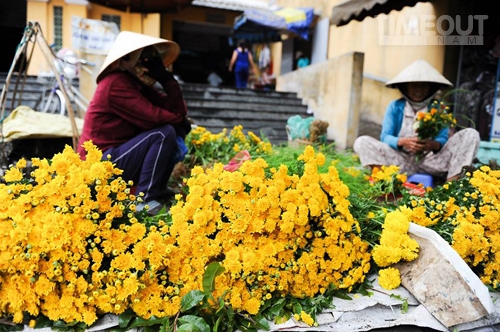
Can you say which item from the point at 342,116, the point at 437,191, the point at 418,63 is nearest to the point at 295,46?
the point at 342,116

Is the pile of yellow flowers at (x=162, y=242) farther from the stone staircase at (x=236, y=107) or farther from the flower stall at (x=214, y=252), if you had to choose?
the stone staircase at (x=236, y=107)

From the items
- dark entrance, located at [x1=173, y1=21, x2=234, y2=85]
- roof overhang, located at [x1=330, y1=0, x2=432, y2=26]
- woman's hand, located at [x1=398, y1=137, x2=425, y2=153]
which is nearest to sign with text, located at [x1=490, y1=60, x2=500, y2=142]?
roof overhang, located at [x1=330, y1=0, x2=432, y2=26]

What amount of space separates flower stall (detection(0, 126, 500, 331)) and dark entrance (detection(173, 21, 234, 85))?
14.3 metres

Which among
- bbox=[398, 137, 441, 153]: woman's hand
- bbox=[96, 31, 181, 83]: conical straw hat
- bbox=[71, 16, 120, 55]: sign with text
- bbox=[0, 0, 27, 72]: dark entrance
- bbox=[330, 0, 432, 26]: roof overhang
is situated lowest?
bbox=[398, 137, 441, 153]: woman's hand

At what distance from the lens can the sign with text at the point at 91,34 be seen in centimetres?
602

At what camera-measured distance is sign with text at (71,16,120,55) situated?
19.8ft

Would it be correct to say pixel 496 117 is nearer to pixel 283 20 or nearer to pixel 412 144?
pixel 412 144

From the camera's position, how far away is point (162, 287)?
1.49 meters

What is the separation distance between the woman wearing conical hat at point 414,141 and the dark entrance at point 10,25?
12505 millimetres

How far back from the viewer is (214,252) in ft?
5.17

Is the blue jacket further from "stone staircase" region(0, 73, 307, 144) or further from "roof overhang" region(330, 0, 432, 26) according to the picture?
"stone staircase" region(0, 73, 307, 144)

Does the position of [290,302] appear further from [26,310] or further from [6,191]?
[6,191]

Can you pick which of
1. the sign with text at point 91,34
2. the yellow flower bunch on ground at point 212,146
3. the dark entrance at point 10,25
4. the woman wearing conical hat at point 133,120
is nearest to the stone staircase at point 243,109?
the sign with text at point 91,34

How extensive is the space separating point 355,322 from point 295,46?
42.1ft
